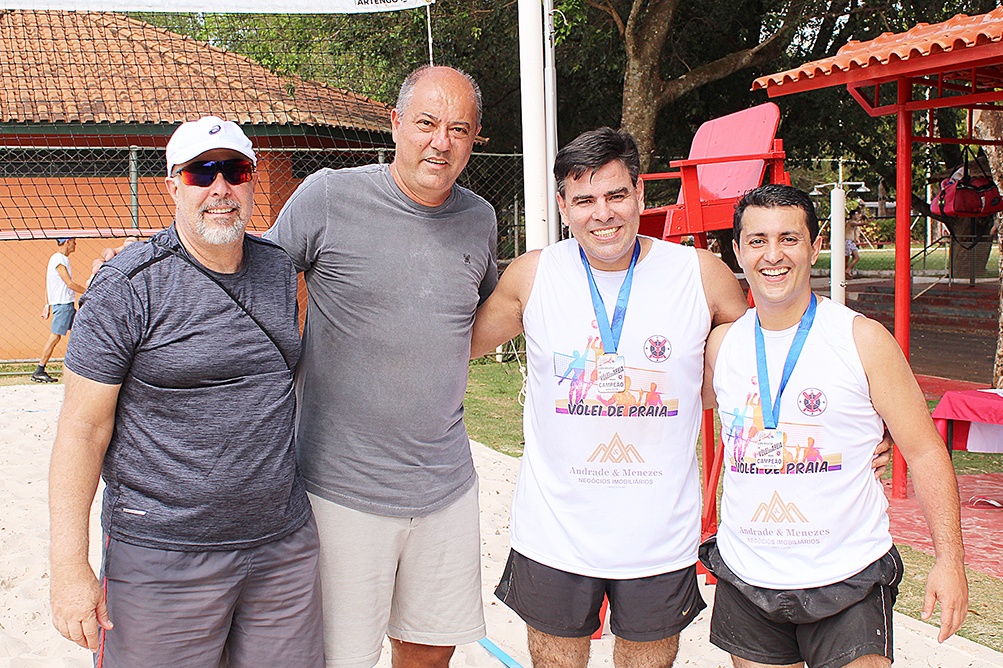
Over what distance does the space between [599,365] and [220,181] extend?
1226 millimetres

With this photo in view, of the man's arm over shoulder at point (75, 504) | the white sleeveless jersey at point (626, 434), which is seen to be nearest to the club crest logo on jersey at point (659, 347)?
the white sleeveless jersey at point (626, 434)

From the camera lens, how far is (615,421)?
8.20 ft

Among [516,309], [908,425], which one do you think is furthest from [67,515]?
[908,425]

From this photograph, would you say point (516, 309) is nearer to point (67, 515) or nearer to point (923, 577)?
point (67, 515)

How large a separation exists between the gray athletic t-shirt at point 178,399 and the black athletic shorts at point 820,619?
137 centimetres

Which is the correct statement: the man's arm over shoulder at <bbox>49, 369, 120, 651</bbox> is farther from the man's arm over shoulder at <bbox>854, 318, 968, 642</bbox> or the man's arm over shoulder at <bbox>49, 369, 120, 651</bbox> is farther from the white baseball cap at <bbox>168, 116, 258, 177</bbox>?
Answer: the man's arm over shoulder at <bbox>854, 318, 968, 642</bbox>

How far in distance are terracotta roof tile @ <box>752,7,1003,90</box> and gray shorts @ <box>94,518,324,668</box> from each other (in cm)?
494

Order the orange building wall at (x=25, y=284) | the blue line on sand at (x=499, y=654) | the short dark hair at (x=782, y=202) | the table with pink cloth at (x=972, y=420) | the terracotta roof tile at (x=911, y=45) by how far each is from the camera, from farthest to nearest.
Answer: the orange building wall at (x=25, y=284) < the table with pink cloth at (x=972, y=420) < the terracotta roof tile at (x=911, y=45) < the blue line on sand at (x=499, y=654) < the short dark hair at (x=782, y=202)

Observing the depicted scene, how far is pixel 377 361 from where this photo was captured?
2.60 metres

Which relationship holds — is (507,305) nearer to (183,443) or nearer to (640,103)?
(183,443)

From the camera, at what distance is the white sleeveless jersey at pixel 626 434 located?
2.50m

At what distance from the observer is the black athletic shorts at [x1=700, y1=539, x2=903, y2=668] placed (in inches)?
85.7

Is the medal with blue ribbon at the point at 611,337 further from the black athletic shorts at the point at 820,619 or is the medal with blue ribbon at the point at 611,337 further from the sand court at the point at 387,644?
the black athletic shorts at the point at 820,619

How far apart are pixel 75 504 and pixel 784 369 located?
192cm
